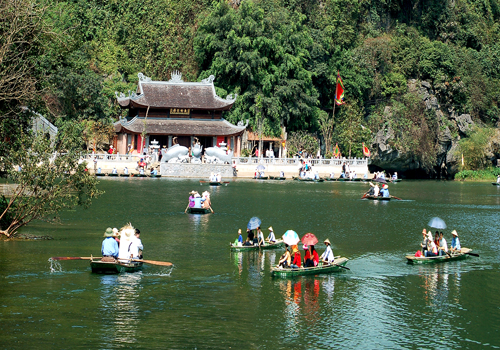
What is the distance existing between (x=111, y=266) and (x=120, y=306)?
3330 mm

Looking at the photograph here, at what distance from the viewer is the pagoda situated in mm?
72312

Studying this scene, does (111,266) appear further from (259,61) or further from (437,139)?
(437,139)

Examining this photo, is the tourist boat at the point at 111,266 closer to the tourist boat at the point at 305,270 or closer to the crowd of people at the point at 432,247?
the tourist boat at the point at 305,270

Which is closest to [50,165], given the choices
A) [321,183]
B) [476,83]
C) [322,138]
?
[321,183]

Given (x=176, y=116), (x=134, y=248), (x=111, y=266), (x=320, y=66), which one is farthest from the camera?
(x=320, y=66)

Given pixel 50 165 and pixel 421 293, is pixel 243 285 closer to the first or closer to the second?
pixel 421 293

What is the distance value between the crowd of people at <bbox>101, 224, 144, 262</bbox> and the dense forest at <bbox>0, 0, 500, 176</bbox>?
46.6 metres

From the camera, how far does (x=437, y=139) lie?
7725cm

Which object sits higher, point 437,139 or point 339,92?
point 339,92

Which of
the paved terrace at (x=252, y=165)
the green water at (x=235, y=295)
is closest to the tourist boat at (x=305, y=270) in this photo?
the green water at (x=235, y=295)

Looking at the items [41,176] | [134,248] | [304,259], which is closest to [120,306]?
[134,248]

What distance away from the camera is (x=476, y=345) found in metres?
17.0

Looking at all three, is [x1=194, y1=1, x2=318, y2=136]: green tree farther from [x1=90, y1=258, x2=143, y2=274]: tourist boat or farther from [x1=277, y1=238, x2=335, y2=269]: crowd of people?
[x1=90, y1=258, x2=143, y2=274]: tourist boat

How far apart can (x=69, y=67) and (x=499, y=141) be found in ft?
166
